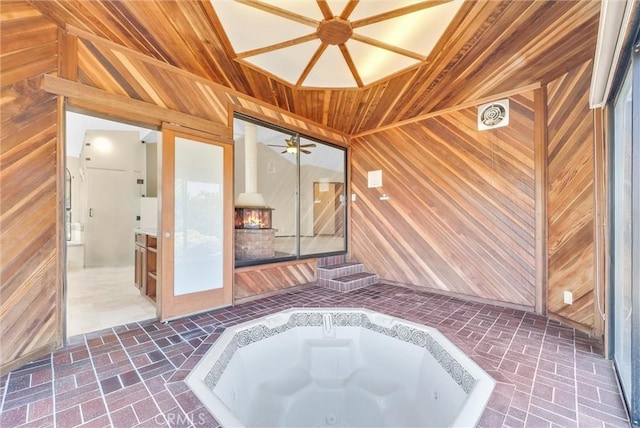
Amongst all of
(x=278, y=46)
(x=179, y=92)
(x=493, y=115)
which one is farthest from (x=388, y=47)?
(x=179, y=92)

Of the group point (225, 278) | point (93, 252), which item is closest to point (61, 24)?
point (225, 278)

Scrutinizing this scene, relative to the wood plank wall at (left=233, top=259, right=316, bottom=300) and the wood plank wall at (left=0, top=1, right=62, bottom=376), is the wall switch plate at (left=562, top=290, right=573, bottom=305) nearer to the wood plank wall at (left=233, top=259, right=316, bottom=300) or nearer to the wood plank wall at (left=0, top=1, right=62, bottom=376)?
the wood plank wall at (left=233, top=259, right=316, bottom=300)

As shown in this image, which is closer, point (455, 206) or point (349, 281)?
point (455, 206)

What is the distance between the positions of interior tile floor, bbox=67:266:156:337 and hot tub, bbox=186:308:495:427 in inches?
52.9

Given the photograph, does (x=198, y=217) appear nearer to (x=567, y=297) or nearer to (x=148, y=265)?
(x=148, y=265)

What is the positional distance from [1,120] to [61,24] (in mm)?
978

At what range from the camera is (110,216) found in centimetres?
631

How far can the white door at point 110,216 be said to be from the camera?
239 inches

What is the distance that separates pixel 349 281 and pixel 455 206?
194 centimetres

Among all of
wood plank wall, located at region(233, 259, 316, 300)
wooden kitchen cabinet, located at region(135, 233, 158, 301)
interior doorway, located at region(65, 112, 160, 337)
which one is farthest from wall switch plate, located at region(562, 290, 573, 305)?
interior doorway, located at region(65, 112, 160, 337)

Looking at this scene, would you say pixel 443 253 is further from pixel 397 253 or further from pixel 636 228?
pixel 636 228

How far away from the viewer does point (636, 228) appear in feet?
5.05

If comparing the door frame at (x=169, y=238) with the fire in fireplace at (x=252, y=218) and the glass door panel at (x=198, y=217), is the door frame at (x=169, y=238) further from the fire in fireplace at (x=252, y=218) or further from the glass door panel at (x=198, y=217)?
the fire in fireplace at (x=252, y=218)

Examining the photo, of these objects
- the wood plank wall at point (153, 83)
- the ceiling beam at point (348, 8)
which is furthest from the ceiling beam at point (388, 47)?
the wood plank wall at point (153, 83)
